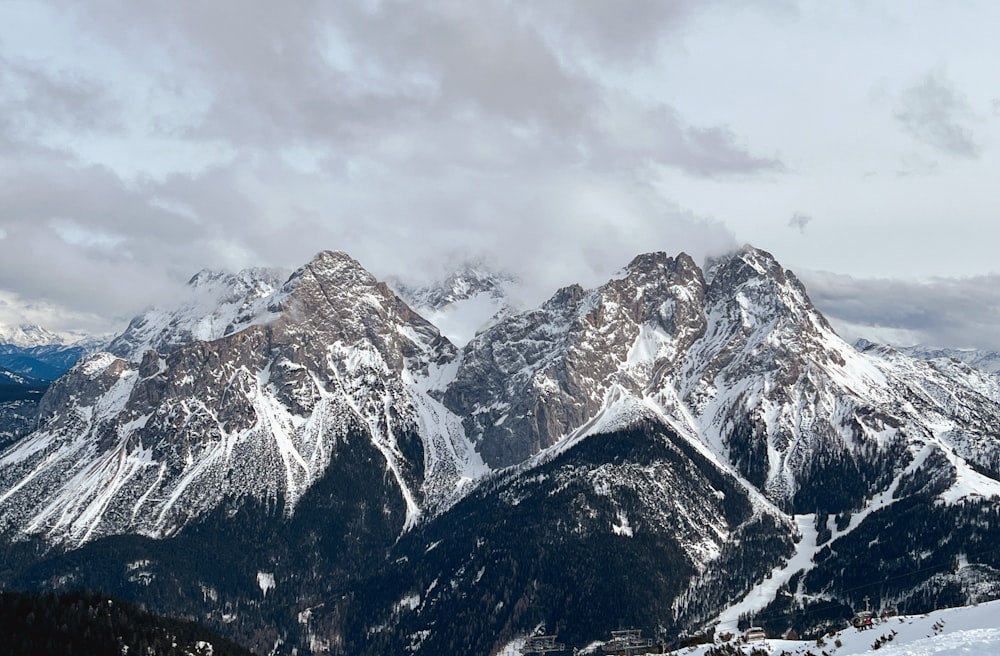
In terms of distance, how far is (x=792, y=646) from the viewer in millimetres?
118562

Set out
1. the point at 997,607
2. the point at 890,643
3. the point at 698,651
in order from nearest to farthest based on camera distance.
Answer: the point at 890,643 → the point at 997,607 → the point at 698,651

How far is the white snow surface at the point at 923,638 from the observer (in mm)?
87812

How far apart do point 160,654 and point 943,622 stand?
491ft

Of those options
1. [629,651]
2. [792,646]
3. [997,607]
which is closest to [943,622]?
[997,607]

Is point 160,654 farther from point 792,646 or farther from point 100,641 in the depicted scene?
point 792,646

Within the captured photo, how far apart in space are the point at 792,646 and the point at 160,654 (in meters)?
132

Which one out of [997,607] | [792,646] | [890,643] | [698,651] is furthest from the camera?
[698,651]

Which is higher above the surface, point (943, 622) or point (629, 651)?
point (943, 622)

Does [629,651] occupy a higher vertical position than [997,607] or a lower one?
lower

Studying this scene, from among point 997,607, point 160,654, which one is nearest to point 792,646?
point 997,607

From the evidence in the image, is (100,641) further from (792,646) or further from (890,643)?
(890,643)

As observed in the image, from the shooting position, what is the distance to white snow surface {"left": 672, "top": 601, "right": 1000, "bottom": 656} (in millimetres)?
87812

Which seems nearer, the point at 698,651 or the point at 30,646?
the point at 698,651

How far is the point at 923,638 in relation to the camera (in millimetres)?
99750
